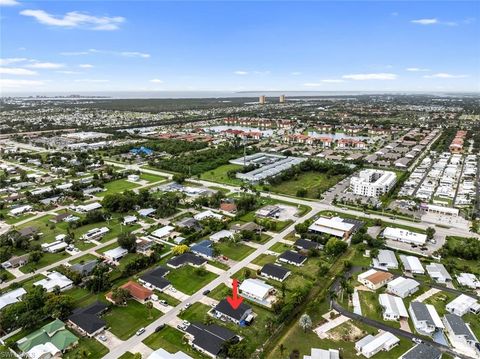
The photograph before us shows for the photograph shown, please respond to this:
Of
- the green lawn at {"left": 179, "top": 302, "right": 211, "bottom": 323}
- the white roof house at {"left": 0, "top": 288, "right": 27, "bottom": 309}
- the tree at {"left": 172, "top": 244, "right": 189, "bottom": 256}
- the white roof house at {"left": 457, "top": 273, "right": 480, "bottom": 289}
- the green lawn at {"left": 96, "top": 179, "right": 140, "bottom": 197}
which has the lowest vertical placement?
the green lawn at {"left": 179, "top": 302, "right": 211, "bottom": 323}

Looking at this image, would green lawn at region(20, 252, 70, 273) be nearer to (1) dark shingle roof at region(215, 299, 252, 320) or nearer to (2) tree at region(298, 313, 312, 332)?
(1) dark shingle roof at region(215, 299, 252, 320)

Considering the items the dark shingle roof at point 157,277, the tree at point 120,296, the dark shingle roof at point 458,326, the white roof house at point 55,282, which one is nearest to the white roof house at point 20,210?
the white roof house at point 55,282

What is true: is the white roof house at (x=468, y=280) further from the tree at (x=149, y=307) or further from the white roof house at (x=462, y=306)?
the tree at (x=149, y=307)

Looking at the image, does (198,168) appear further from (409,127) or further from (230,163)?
(409,127)

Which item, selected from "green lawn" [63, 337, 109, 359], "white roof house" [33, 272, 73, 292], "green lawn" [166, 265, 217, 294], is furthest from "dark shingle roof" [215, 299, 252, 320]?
"white roof house" [33, 272, 73, 292]

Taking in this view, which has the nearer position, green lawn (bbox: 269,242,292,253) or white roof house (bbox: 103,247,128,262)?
white roof house (bbox: 103,247,128,262)
